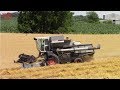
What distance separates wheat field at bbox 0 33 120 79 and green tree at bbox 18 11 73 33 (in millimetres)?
144

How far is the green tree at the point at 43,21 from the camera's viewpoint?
5082mm

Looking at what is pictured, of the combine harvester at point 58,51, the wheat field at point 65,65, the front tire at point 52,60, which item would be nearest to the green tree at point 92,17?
the wheat field at point 65,65

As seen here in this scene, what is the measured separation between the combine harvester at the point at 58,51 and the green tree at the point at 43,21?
190 mm

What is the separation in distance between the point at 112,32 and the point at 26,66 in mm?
1641

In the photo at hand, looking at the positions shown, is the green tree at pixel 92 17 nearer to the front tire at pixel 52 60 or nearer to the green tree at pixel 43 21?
the green tree at pixel 43 21

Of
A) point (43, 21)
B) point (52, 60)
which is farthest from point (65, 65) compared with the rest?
point (43, 21)

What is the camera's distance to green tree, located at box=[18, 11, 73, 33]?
508 cm

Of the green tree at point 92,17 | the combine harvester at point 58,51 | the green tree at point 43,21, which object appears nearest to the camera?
the green tree at point 92,17

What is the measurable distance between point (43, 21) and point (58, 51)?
2.04ft

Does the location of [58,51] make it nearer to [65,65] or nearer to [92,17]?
[65,65]

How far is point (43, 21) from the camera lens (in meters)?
5.30

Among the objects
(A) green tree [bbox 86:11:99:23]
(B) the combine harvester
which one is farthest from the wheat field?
(A) green tree [bbox 86:11:99:23]
